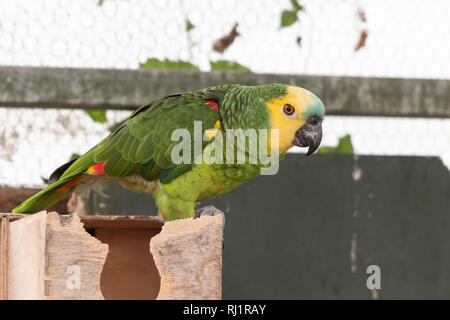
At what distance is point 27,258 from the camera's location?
4.43 ft

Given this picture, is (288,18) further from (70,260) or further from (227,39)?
(70,260)

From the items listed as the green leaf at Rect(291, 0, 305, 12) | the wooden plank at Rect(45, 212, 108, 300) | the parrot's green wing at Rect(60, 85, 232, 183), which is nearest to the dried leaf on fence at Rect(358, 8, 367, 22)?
the green leaf at Rect(291, 0, 305, 12)

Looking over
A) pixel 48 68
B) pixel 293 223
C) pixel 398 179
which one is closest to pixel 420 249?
pixel 398 179

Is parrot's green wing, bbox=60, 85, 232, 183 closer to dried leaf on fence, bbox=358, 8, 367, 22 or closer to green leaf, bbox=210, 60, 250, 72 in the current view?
green leaf, bbox=210, 60, 250, 72

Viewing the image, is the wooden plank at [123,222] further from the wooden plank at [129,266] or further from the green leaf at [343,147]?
the green leaf at [343,147]

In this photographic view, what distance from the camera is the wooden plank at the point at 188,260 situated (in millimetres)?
1334

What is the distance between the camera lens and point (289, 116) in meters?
1.86

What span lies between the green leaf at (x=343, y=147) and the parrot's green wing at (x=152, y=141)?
2.44 feet

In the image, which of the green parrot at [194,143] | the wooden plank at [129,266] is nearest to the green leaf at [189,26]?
the green parrot at [194,143]

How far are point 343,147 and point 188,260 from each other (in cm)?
142

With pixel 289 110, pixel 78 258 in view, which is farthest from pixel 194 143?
pixel 78 258

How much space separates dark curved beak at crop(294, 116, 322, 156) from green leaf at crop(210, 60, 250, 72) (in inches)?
25.0

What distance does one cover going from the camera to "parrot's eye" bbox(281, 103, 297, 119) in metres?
1.85

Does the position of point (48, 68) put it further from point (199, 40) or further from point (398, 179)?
point (398, 179)
